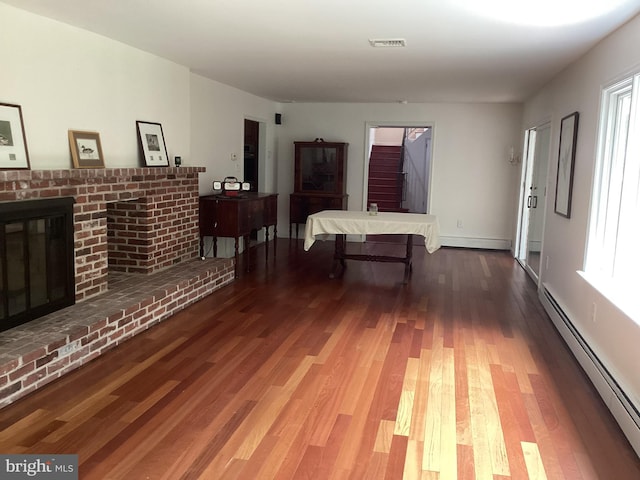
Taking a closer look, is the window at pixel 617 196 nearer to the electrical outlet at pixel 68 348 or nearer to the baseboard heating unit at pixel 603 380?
the baseboard heating unit at pixel 603 380

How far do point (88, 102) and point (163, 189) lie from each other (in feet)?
Result: 3.49

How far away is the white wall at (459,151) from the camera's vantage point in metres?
8.17

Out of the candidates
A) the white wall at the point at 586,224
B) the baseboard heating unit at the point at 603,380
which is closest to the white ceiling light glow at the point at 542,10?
the white wall at the point at 586,224

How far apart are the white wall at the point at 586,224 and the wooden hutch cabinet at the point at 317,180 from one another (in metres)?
3.40

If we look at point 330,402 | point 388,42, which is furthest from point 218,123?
point 330,402

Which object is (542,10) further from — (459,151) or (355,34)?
(459,151)

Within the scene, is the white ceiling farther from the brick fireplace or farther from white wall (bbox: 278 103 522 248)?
white wall (bbox: 278 103 522 248)

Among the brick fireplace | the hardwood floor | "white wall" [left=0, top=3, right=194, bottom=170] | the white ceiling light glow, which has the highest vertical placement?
the white ceiling light glow

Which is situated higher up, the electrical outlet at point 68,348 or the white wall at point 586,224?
the white wall at point 586,224

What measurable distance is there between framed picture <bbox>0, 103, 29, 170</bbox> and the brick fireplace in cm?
13

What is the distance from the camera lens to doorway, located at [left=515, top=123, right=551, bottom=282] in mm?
6141

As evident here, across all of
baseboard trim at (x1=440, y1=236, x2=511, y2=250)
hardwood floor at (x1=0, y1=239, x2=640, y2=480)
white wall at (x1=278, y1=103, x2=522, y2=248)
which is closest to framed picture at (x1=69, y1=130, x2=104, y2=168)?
hardwood floor at (x1=0, y1=239, x2=640, y2=480)

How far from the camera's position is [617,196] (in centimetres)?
362

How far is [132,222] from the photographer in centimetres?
474
